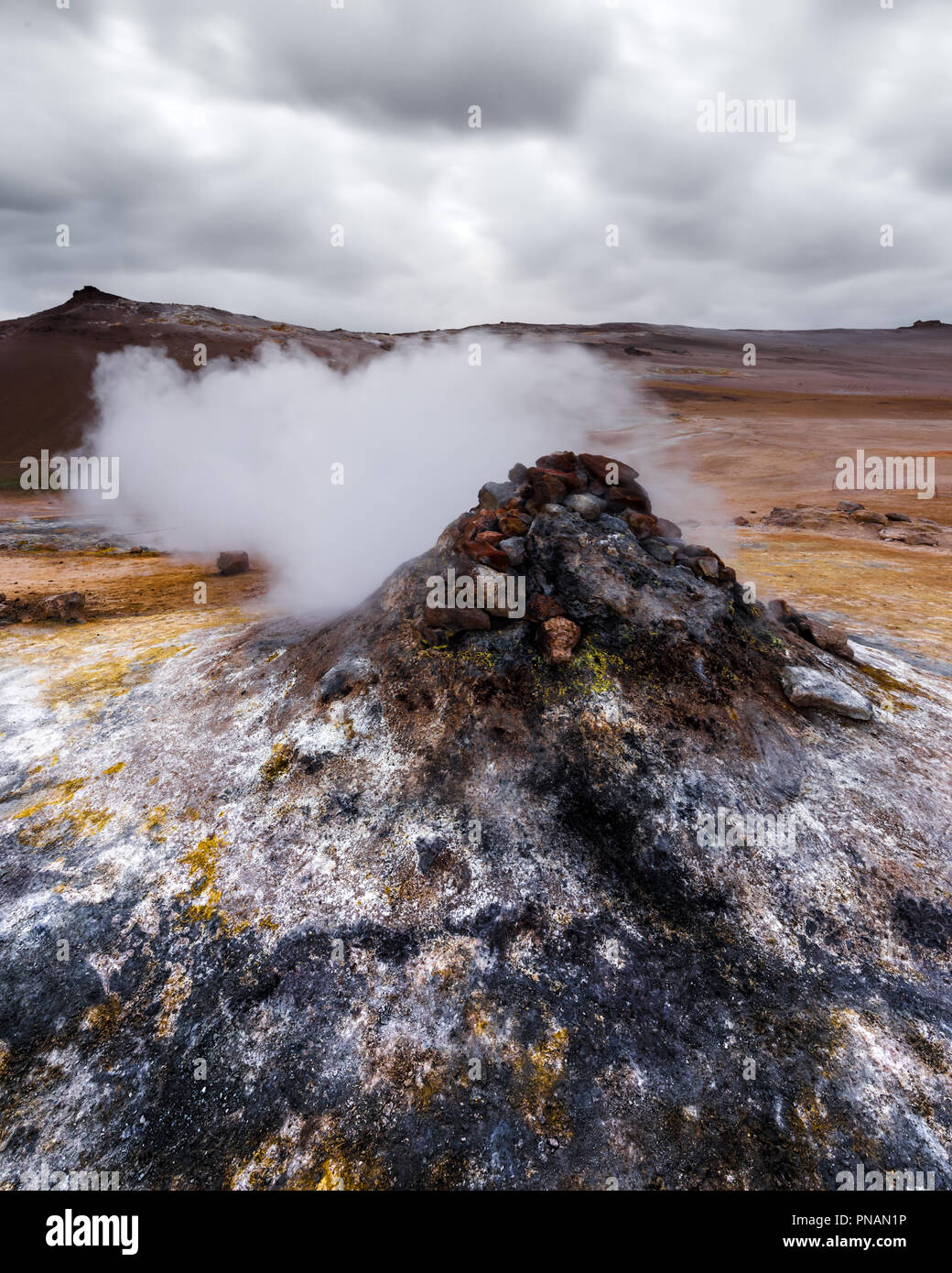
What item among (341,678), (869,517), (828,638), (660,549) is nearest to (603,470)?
(660,549)

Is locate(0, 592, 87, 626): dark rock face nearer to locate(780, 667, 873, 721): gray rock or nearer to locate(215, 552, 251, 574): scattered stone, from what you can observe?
locate(215, 552, 251, 574): scattered stone

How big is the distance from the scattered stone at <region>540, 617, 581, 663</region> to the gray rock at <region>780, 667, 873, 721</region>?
183 cm

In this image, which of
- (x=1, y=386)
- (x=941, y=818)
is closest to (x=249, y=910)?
(x=941, y=818)

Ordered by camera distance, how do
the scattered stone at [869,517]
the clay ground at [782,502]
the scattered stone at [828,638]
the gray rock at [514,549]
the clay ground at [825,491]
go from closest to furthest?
the gray rock at [514,549], the scattered stone at [828,638], the clay ground at [825,491], the clay ground at [782,502], the scattered stone at [869,517]

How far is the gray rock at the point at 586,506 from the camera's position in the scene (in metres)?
5.58

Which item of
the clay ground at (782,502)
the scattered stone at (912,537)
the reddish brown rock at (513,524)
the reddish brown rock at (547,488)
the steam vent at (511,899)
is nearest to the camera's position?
the steam vent at (511,899)

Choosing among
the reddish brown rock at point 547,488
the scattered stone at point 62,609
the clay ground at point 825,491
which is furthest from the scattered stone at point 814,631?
the scattered stone at point 62,609

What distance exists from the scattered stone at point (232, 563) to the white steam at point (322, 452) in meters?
0.81

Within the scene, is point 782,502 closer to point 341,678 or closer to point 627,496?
point 627,496

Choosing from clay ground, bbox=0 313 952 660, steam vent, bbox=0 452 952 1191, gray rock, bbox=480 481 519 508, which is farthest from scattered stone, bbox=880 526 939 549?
gray rock, bbox=480 481 519 508

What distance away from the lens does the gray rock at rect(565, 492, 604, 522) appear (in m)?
5.58

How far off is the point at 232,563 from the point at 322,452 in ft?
11.1

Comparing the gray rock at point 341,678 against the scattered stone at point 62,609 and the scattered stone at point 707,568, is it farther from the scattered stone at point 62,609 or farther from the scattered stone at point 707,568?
the scattered stone at point 62,609

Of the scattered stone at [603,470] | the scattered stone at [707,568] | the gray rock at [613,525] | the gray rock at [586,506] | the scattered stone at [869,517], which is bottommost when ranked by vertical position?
the scattered stone at [707,568]
